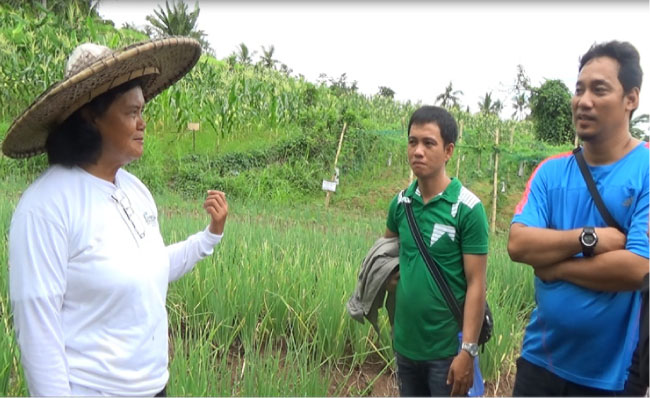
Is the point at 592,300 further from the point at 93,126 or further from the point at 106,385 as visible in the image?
the point at 93,126

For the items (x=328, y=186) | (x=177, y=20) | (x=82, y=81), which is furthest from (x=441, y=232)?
(x=177, y=20)

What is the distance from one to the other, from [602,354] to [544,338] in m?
0.17

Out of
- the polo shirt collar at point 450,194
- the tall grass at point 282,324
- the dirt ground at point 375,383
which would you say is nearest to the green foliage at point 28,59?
the tall grass at point 282,324

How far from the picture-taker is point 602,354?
165 centimetres

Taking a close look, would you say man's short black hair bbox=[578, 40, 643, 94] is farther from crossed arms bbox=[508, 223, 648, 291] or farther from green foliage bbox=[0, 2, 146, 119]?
green foliage bbox=[0, 2, 146, 119]

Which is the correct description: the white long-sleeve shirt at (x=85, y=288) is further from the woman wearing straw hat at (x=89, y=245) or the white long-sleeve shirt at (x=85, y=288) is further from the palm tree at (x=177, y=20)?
the palm tree at (x=177, y=20)

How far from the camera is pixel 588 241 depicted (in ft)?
5.31

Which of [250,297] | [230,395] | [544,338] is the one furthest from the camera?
[250,297]

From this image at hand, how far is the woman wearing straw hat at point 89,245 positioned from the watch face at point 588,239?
4.07 ft

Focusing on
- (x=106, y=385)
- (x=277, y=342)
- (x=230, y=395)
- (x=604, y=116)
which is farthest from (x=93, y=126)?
(x=277, y=342)

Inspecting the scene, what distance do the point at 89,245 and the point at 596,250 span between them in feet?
4.64

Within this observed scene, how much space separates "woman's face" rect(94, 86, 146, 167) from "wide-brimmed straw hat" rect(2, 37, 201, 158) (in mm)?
51

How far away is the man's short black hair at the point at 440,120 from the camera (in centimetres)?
192

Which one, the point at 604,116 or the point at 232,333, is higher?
the point at 604,116
